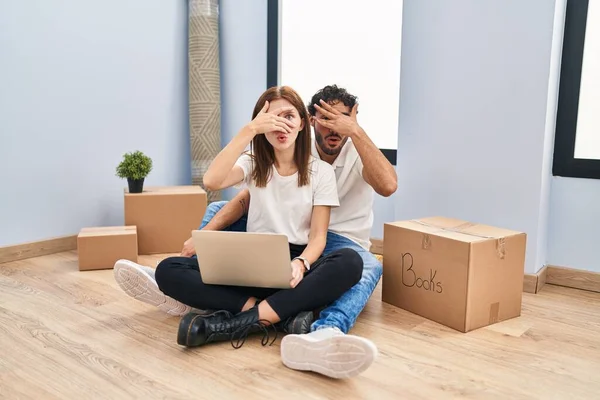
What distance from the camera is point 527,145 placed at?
6.85ft

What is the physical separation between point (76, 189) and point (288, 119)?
4.99 feet

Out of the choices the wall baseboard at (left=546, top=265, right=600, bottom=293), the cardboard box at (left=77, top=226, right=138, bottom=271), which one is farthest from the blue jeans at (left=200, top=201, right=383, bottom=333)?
the wall baseboard at (left=546, top=265, right=600, bottom=293)

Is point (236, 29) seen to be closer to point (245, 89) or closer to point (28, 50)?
point (245, 89)

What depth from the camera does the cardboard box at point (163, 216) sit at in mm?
2615

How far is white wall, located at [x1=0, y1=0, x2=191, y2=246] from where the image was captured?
2.46 m

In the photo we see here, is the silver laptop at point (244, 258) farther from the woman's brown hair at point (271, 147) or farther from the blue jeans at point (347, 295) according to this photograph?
the woman's brown hair at point (271, 147)

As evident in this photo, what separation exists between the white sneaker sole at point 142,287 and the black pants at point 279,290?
7 centimetres

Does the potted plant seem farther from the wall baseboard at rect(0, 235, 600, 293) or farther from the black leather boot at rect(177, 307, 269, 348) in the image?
the black leather boot at rect(177, 307, 269, 348)

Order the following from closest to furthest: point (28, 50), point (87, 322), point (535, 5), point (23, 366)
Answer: point (23, 366) → point (87, 322) → point (535, 5) → point (28, 50)

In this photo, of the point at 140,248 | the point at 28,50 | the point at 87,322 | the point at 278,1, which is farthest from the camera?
the point at 278,1

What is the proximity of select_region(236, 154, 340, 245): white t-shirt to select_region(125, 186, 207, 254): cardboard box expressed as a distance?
1.00m

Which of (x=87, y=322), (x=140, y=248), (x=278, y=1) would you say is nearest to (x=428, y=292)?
(x=87, y=322)

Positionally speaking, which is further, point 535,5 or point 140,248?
point 140,248

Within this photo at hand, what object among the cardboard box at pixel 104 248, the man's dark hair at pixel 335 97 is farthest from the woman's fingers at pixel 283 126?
the cardboard box at pixel 104 248
